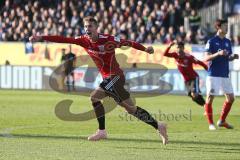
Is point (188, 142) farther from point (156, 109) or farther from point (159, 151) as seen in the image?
point (156, 109)

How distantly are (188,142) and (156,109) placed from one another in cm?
844

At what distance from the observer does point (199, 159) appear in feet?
36.9

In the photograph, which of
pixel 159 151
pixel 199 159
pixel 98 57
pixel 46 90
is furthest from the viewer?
pixel 46 90

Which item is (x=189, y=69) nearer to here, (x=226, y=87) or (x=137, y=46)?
(x=226, y=87)

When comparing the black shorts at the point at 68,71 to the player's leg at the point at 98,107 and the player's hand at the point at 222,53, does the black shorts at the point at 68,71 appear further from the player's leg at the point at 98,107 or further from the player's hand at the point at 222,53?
the player's leg at the point at 98,107

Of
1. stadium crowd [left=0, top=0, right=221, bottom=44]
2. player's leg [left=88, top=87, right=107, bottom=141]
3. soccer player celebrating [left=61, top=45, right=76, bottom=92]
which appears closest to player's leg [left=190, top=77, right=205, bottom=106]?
player's leg [left=88, top=87, right=107, bottom=141]

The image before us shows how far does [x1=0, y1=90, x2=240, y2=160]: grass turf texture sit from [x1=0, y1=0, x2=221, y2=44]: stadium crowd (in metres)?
10.2

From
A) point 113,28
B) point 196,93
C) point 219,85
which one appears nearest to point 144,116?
point 219,85

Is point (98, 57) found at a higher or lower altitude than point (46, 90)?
higher

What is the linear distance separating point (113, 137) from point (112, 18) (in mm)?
20237

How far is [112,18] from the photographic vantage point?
3422 cm

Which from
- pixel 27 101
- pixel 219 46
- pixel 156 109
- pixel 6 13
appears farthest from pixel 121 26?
pixel 219 46

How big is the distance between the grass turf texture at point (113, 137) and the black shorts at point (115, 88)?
0.80 meters

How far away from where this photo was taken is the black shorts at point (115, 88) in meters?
13.3
